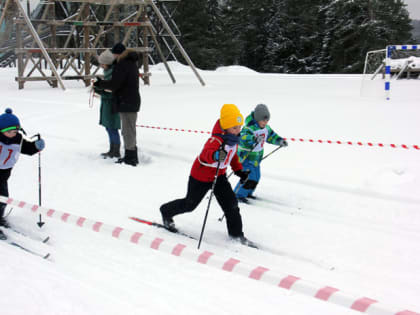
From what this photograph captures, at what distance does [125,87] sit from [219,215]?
287 cm

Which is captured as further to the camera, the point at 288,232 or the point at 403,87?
the point at 403,87

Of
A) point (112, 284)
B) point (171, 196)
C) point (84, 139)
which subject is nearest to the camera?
point (112, 284)

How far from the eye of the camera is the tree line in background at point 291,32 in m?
34.9

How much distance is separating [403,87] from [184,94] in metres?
8.00

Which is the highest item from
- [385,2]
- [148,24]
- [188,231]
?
[385,2]

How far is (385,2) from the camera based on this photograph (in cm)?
3475

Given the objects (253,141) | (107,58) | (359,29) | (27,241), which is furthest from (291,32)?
(27,241)

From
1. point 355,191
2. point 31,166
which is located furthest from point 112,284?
point 31,166

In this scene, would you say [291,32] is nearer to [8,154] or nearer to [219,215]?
[219,215]

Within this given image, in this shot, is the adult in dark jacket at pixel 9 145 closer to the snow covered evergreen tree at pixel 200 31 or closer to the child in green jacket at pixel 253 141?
the child in green jacket at pixel 253 141

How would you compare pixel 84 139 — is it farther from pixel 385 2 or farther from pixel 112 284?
pixel 385 2

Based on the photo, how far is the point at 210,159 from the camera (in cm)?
414

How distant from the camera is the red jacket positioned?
4137mm

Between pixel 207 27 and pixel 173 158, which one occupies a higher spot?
pixel 207 27
